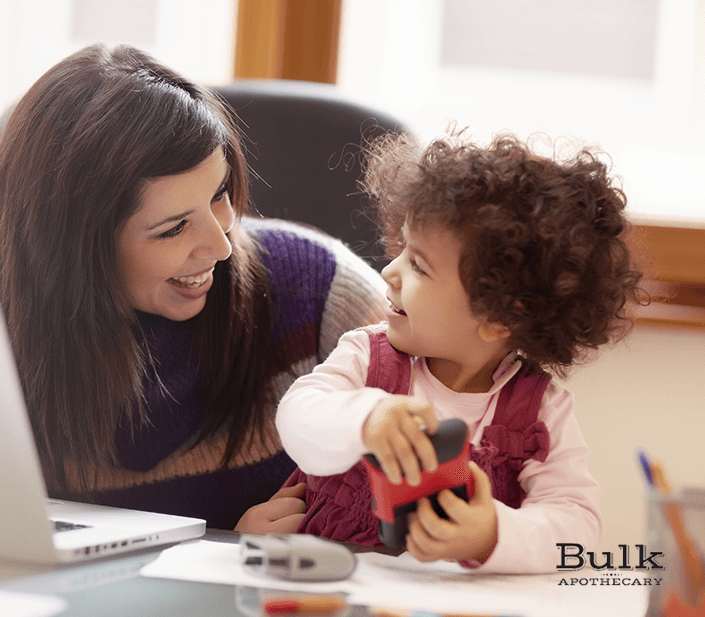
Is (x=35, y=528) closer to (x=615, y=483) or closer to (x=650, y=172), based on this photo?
(x=615, y=483)

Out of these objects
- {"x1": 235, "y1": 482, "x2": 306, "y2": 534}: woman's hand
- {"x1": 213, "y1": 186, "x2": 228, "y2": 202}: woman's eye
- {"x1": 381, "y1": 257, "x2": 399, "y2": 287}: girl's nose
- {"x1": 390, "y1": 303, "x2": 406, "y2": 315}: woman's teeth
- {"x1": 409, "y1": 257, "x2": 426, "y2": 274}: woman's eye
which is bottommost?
{"x1": 235, "y1": 482, "x2": 306, "y2": 534}: woman's hand

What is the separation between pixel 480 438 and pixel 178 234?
1.29ft

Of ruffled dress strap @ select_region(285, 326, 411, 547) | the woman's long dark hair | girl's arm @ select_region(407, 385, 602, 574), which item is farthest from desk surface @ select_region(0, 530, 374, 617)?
the woman's long dark hair

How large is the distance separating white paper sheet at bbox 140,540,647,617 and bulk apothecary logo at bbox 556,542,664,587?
0.04 ft

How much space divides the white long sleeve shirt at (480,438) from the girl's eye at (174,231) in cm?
23

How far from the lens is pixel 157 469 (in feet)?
3.12

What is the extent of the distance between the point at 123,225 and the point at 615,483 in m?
1.18

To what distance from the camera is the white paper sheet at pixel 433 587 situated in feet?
1.62

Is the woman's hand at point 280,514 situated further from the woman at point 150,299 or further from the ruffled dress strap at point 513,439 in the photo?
the ruffled dress strap at point 513,439

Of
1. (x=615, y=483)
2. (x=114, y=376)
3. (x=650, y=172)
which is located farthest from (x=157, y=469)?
(x=650, y=172)

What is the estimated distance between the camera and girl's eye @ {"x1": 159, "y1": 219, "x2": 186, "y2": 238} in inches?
33.2

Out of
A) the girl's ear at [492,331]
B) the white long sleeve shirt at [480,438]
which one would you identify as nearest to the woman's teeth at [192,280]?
the white long sleeve shirt at [480,438]

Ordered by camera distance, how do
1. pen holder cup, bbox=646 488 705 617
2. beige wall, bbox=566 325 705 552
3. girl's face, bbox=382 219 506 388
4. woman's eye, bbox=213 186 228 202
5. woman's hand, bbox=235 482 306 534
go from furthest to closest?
beige wall, bbox=566 325 705 552, woman's eye, bbox=213 186 228 202, woman's hand, bbox=235 482 306 534, girl's face, bbox=382 219 506 388, pen holder cup, bbox=646 488 705 617

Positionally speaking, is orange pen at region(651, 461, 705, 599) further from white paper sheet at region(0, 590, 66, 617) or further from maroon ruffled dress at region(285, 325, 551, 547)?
white paper sheet at region(0, 590, 66, 617)
